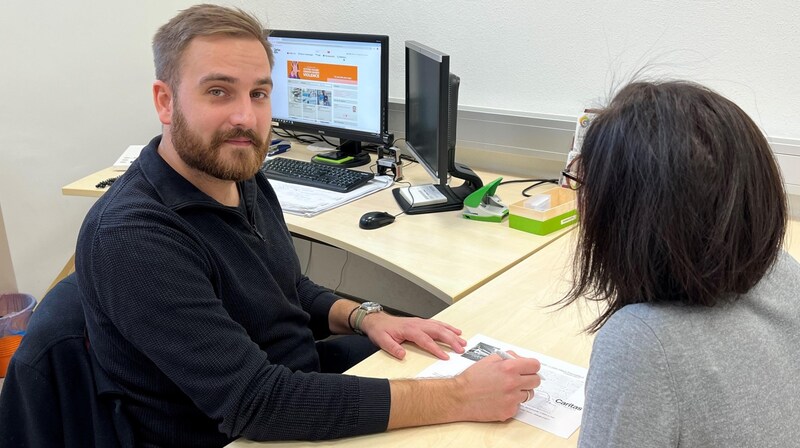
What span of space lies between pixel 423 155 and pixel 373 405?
4.07 feet

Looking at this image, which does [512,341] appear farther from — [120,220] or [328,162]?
[328,162]

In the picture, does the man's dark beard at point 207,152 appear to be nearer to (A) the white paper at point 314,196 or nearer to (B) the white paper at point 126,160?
(A) the white paper at point 314,196

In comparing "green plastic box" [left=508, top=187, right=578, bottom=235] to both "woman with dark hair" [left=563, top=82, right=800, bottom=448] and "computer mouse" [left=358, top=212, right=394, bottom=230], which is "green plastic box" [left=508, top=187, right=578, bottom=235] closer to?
"computer mouse" [left=358, top=212, right=394, bottom=230]

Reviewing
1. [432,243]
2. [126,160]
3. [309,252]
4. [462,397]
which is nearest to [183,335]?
[462,397]

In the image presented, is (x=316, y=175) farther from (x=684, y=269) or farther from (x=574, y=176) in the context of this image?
(x=684, y=269)

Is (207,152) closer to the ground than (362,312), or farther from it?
farther from it

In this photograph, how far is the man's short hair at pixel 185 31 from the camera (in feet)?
3.99

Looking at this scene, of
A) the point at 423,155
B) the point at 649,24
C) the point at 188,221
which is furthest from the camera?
the point at 423,155

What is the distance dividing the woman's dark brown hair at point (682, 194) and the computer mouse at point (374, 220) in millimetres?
1180

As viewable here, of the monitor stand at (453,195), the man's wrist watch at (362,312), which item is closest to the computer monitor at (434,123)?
the monitor stand at (453,195)

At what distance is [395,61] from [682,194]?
2129 mm

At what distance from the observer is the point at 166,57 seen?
4.05 ft

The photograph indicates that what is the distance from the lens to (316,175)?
2340mm

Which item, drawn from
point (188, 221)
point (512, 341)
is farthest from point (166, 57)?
point (512, 341)
